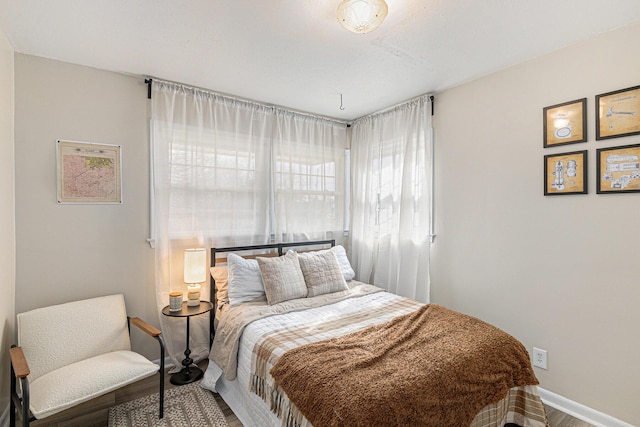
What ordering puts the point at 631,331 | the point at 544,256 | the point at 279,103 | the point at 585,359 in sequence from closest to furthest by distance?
1. the point at 631,331
2. the point at 585,359
3. the point at 544,256
4. the point at 279,103

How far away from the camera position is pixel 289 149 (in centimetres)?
368

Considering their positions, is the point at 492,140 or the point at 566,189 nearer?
the point at 566,189

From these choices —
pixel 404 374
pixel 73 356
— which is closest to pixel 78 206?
pixel 73 356

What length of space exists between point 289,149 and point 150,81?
1491mm

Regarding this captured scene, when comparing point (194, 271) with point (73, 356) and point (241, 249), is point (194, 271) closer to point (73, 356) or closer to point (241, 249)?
point (241, 249)

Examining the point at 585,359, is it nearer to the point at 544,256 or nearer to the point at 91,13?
the point at 544,256

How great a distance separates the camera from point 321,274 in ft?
10.1

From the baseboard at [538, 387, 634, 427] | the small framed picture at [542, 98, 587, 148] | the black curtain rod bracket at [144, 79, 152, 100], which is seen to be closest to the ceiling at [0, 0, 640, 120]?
the black curtain rod bracket at [144, 79, 152, 100]

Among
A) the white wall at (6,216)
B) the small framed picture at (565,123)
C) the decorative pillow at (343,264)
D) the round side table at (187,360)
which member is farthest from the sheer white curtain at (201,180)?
the small framed picture at (565,123)

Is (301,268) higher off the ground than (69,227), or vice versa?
(69,227)

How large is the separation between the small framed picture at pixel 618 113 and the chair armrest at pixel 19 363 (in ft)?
12.5

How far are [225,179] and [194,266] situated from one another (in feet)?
3.01

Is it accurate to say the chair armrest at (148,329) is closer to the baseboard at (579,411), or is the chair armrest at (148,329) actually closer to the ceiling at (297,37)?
the ceiling at (297,37)

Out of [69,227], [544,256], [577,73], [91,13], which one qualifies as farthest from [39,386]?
[577,73]
